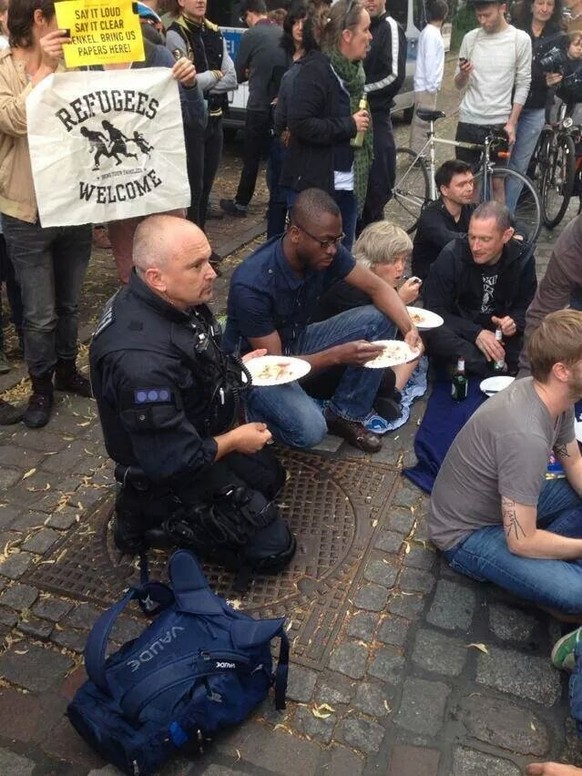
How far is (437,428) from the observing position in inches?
167

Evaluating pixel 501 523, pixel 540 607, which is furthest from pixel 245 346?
pixel 540 607

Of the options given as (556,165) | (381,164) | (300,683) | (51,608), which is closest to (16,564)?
(51,608)

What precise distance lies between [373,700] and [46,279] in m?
2.75

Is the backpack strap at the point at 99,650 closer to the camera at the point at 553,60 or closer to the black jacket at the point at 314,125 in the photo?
the black jacket at the point at 314,125

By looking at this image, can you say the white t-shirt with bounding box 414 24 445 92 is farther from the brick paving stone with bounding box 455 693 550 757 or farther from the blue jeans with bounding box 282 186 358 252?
the brick paving stone with bounding box 455 693 550 757

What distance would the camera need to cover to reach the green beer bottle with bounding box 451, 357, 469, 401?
178 inches

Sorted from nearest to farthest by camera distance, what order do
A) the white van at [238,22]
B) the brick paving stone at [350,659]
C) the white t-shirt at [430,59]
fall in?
the brick paving stone at [350,659], the white t-shirt at [430,59], the white van at [238,22]

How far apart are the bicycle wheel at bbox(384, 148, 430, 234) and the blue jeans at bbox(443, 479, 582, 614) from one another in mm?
4547

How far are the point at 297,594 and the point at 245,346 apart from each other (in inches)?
55.6

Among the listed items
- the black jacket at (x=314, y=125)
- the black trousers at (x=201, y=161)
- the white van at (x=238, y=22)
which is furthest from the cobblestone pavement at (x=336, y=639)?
the white van at (x=238, y=22)

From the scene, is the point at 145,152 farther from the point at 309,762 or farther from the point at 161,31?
the point at 309,762

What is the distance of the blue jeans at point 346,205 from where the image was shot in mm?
5574

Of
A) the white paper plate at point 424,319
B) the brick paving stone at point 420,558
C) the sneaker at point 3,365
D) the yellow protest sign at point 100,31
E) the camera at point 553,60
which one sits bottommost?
the sneaker at point 3,365

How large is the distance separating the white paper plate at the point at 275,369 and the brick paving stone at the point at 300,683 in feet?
4.17
